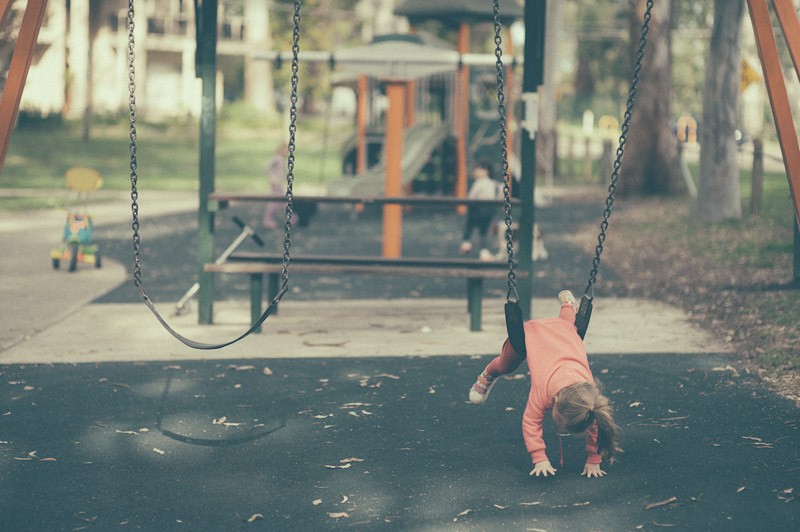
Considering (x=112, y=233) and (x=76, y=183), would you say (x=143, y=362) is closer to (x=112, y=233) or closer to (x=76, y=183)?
(x=76, y=183)

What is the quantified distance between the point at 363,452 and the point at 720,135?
12059mm

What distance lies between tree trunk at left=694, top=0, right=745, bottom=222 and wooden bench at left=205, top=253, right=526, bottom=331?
831 cm

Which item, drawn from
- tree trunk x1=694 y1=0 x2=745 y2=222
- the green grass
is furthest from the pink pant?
the green grass

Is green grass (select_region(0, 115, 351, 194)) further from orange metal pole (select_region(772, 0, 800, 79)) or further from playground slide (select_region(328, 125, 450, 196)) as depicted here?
orange metal pole (select_region(772, 0, 800, 79))

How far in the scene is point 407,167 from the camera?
1691 centimetres

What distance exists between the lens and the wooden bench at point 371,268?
27.3 feet

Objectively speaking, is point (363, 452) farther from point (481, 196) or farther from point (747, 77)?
point (747, 77)

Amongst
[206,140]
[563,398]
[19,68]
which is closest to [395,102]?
[206,140]

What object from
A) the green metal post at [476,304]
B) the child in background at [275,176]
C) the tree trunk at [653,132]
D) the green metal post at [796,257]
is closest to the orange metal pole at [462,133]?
the child in background at [275,176]

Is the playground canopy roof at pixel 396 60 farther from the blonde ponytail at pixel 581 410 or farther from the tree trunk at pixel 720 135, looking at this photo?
the blonde ponytail at pixel 581 410

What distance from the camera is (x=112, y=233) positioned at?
50.7 feet

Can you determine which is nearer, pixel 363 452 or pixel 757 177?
pixel 363 452

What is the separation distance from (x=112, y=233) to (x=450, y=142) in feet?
21.9

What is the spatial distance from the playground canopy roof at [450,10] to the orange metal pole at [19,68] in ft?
39.5
